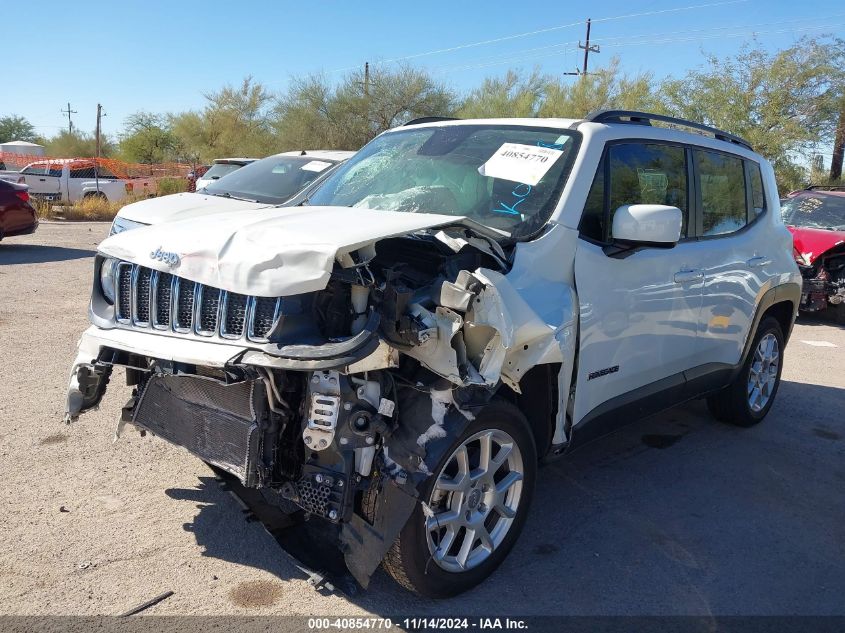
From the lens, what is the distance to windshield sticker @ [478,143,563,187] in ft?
12.2

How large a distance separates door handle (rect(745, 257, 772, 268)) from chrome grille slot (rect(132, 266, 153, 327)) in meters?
3.93

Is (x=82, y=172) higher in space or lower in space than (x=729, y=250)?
higher

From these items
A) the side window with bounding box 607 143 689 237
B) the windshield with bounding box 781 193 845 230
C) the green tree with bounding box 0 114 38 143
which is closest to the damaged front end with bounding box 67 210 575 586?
the side window with bounding box 607 143 689 237

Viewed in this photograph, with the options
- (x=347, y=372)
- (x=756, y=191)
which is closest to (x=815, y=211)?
(x=756, y=191)

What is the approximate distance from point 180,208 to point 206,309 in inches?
194

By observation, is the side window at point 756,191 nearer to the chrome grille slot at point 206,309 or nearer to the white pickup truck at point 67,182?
the chrome grille slot at point 206,309

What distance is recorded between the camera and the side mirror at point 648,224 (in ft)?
11.5

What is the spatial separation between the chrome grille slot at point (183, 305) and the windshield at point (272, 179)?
5.12 m

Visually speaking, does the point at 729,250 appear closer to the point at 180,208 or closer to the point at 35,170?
the point at 180,208

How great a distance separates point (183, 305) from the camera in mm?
2957

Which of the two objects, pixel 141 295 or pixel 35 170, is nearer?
pixel 141 295

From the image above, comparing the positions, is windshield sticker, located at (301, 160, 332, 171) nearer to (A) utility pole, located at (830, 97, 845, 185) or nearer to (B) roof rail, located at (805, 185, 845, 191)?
(B) roof rail, located at (805, 185, 845, 191)

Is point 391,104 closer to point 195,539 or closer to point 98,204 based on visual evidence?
point 98,204

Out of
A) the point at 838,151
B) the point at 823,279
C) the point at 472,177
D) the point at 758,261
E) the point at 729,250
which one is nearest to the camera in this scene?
the point at 472,177
